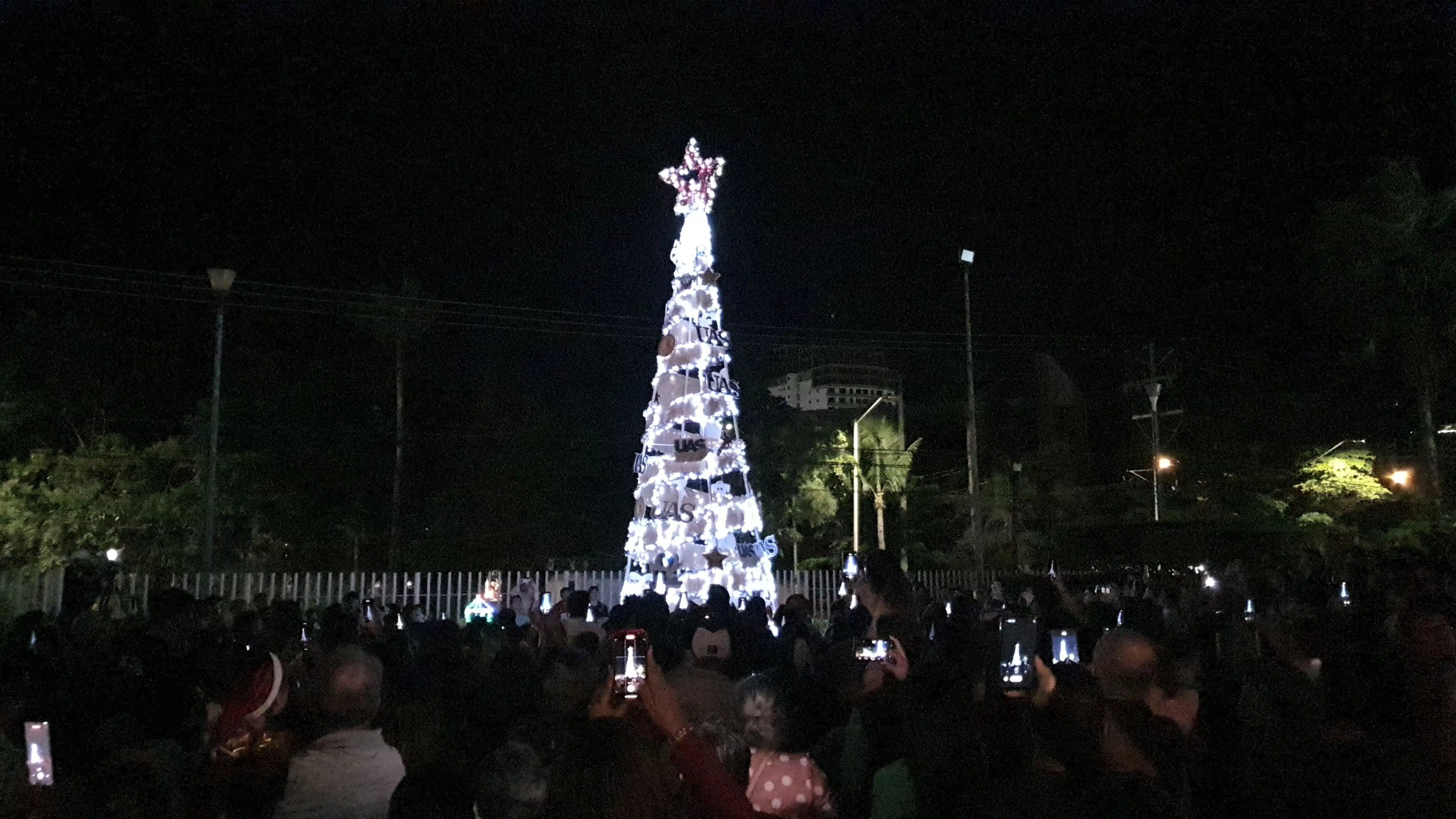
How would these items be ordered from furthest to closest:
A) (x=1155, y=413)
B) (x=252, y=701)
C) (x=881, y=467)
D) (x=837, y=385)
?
(x=837, y=385) → (x=881, y=467) → (x=1155, y=413) → (x=252, y=701)

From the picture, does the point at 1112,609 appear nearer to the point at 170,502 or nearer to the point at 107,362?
the point at 170,502

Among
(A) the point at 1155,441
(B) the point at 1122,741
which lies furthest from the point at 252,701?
(A) the point at 1155,441

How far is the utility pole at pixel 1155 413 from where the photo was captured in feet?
121

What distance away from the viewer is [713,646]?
327 inches

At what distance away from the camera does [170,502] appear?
30250mm

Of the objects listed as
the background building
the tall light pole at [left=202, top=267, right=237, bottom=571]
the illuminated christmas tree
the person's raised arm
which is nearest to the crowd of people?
the person's raised arm

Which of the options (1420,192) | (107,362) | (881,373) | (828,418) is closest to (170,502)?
(107,362)

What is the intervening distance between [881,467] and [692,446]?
23.7m

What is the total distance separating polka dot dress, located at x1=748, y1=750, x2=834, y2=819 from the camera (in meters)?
4.31

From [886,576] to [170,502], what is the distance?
28.1 m

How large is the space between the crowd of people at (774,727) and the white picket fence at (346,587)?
32.2 ft

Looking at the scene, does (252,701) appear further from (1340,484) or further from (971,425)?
(1340,484)

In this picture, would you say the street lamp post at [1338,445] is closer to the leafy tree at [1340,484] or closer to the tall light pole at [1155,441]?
the leafy tree at [1340,484]

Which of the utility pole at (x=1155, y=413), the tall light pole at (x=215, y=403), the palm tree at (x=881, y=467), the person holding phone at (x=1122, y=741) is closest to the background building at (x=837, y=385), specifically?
the palm tree at (x=881, y=467)
